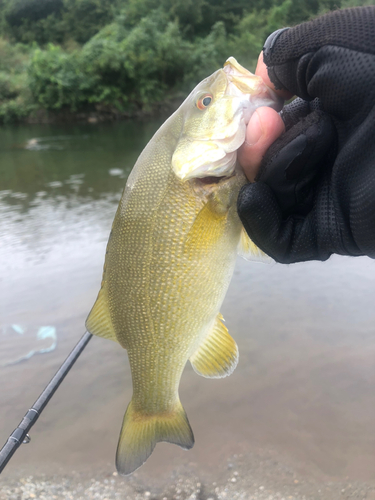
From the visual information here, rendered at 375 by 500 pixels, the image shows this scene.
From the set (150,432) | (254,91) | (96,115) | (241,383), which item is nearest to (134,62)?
(96,115)

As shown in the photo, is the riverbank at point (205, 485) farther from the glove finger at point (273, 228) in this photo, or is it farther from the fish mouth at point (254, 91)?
the fish mouth at point (254, 91)

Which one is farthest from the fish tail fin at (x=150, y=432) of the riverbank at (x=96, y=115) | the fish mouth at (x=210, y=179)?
the riverbank at (x=96, y=115)

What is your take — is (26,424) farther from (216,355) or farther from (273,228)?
(273,228)

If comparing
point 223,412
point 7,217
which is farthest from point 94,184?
point 223,412

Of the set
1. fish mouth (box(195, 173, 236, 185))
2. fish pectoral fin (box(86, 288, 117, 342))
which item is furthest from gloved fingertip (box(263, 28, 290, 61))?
fish pectoral fin (box(86, 288, 117, 342))

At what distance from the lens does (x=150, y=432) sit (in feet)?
6.61

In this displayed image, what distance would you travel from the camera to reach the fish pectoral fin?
6.72 ft

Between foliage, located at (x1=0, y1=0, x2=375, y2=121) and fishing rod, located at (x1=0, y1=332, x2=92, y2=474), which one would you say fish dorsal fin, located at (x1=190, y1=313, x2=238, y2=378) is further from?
foliage, located at (x1=0, y1=0, x2=375, y2=121)

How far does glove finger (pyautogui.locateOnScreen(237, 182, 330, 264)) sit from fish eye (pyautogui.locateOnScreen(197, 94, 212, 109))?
1.56 feet

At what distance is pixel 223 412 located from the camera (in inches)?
129

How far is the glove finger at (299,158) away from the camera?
1530mm

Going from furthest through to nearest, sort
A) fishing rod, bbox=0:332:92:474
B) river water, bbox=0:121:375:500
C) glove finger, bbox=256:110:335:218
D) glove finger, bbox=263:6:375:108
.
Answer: river water, bbox=0:121:375:500
fishing rod, bbox=0:332:92:474
glove finger, bbox=256:110:335:218
glove finger, bbox=263:6:375:108

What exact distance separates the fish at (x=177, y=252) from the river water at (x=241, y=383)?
3.75 feet

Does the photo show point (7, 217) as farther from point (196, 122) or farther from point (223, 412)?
point (196, 122)
